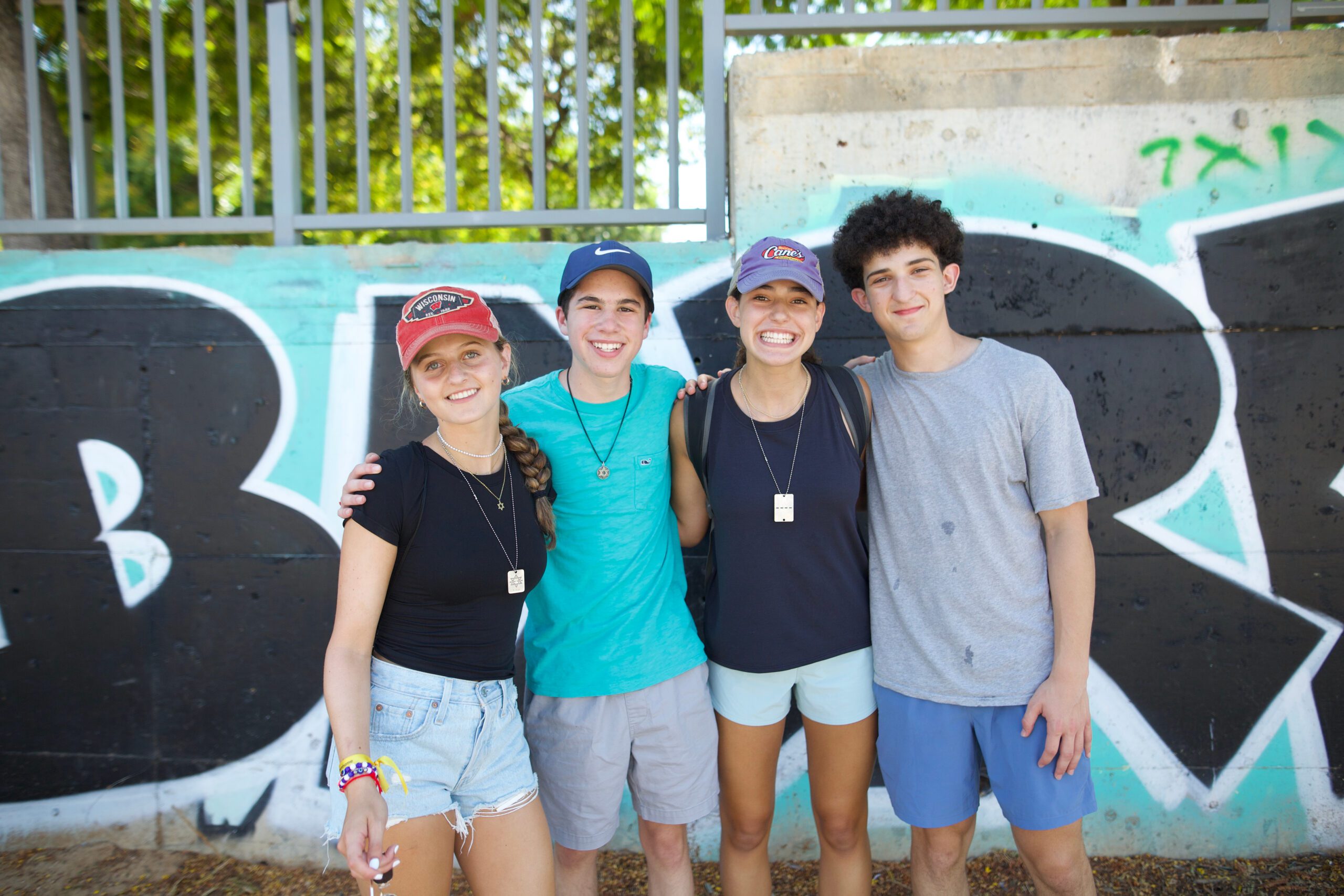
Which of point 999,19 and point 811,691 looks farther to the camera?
point 999,19

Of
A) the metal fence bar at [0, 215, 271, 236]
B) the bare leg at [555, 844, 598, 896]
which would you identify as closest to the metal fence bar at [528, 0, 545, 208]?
the metal fence bar at [0, 215, 271, 236]

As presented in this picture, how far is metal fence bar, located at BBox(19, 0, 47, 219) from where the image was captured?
3.26 m

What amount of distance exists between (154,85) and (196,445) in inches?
59.2

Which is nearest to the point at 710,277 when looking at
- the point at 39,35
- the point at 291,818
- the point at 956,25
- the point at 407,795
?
the point at 956,25

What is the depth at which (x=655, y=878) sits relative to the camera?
7.87ft

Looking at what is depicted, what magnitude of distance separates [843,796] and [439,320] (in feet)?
5.93

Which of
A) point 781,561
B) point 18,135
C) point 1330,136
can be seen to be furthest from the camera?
point 18,135

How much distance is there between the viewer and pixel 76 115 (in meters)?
3.34

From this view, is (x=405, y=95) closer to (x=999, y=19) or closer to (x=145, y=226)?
(x=145, y=226)

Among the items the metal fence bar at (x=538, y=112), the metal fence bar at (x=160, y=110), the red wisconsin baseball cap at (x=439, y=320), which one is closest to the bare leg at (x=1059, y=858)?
the red wisconsin baseball cap at (x=439, y=320)

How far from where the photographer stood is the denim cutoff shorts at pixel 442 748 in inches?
75.0

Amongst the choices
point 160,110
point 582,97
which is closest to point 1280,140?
point 582,97

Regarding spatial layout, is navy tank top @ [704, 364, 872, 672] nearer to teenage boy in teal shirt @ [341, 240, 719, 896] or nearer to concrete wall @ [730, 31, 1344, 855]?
teenage boy in teal shirt @ [341, 240, 719, 896]

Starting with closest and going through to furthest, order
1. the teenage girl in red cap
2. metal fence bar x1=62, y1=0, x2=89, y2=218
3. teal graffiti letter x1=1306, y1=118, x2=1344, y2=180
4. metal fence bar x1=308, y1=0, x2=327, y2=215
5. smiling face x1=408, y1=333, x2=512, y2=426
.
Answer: the teenage girl in red cap, smiling face x1=408, y1=333, x2=512, y2=426, teal graffiti letter x1=1306, y1=118, x2=1344, y2=180, metal fence bar x1=308, y1=0, x2=327, y2=215, metal fence bar x1=62, y1=0, x2=89, y2=218
